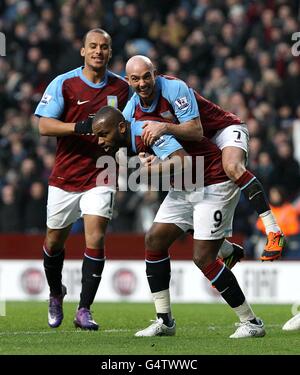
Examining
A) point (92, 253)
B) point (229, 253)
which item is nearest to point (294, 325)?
point (229, 253)

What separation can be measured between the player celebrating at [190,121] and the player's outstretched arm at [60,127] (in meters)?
0.52

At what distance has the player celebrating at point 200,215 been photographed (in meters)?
8.87

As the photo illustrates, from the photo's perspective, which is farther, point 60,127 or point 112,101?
point 112,101

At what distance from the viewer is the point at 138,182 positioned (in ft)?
32.9

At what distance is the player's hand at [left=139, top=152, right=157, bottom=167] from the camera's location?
28.6 feet

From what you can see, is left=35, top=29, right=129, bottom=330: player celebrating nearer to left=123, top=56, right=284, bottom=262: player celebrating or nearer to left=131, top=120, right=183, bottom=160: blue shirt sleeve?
left=123, top=56, right=284, bottom=262: player celebrating

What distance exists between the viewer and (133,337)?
905 cm

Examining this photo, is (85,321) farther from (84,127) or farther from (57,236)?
(84,127)

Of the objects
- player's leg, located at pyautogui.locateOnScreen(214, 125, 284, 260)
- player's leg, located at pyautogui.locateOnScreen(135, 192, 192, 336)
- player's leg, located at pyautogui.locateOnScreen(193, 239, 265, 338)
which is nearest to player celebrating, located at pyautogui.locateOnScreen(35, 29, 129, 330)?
player's leg, located at pyautogui.locateOnScreen(135, 192, 192, 336)

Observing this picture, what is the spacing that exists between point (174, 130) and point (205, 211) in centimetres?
78

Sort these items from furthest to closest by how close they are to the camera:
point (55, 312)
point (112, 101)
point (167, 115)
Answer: point (55, 312) → point (112, 101) → point (167, 115)

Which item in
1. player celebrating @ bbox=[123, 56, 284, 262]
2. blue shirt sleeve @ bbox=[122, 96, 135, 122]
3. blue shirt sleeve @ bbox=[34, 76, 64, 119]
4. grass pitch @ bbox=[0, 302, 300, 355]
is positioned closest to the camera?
grass pitch @ bbox=[0, 302, 300, 355]

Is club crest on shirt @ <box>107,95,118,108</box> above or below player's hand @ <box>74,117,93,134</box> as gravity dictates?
above
